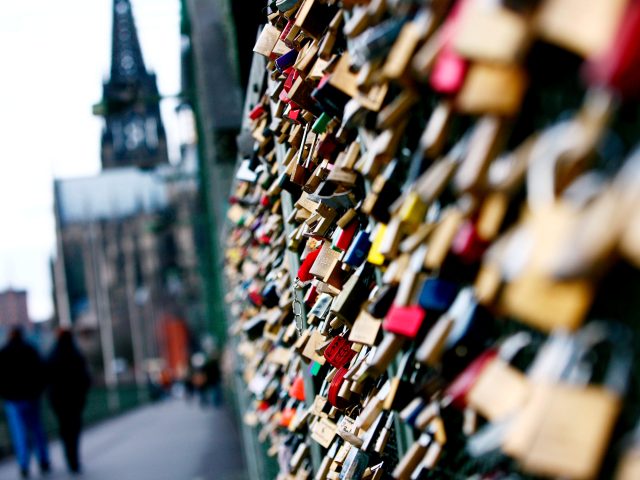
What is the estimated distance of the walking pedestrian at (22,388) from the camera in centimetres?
897

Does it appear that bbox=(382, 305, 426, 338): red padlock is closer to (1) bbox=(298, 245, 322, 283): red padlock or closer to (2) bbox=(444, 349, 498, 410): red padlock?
(2) bbox=(444, 349, 498, 410): red padlock

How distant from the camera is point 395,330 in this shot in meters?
1.41

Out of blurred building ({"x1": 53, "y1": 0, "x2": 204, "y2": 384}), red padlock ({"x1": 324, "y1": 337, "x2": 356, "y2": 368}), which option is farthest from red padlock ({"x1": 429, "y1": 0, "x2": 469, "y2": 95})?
blurred building ({"x1": 53, "y1": 0, "x2": 204, "y2": 384})

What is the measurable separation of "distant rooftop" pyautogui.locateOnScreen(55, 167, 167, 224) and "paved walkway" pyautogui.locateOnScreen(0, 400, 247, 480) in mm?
57972

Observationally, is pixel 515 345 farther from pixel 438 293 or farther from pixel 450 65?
pixel 450 65

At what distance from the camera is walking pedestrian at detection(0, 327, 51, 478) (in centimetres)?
897

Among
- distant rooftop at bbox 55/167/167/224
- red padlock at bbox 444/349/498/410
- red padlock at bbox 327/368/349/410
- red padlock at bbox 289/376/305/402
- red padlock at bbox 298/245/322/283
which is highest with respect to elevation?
red padlock at bbox 444/349/498/410

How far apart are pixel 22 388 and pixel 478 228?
341 inches

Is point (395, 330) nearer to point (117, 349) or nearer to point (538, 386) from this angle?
point (538, 386)

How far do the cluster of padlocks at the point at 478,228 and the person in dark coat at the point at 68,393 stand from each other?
7.46 meters

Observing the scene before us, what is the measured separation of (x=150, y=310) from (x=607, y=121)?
2844 inches

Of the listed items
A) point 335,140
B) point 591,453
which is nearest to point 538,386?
point 591,453

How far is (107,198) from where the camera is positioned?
74875 mm

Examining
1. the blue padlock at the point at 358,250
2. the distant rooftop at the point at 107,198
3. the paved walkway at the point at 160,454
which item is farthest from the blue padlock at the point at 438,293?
the distant rooftop at the point at 107,198
